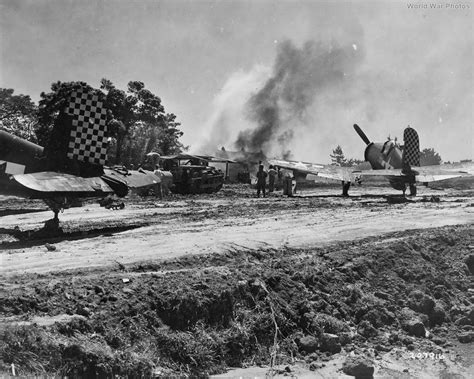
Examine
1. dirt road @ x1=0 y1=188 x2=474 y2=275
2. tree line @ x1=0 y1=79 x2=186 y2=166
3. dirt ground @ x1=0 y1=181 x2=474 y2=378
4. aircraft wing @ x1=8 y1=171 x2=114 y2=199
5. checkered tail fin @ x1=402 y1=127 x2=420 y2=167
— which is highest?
tree line @ x1=0 y1=79 x2=186 y2=166

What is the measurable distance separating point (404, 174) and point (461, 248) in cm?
1373

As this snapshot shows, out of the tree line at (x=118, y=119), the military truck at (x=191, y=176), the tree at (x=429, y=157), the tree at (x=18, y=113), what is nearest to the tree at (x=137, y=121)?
the tree line at (x=118, y=119)

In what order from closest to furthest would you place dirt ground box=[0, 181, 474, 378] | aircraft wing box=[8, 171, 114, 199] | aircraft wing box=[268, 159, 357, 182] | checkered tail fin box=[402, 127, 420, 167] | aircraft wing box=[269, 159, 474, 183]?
dirt ground box=[0, 181, 474, 378], aircraft wing box=[8, 171, 114, 199], aircraft wing box=[269, 159, 474, 183], checkered tail fin box=[402, 127, 420, 167], aircraft wing box=[268, 159, 357, 182]

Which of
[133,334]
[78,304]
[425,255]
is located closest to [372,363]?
[133,334]

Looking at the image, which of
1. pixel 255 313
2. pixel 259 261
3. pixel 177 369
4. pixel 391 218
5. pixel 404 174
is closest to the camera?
pixel 177 369

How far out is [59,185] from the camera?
1031 cm

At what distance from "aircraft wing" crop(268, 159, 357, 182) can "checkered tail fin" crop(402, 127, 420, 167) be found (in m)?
3.39

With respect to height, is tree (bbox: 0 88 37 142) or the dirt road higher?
tree (bbox: 0 88 37 142)

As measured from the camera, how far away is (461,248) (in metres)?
11.2

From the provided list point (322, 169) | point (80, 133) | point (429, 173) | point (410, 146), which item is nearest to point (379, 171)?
point (410, 146)

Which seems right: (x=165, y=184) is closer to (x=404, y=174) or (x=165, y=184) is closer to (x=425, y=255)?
(x=404, y=174)

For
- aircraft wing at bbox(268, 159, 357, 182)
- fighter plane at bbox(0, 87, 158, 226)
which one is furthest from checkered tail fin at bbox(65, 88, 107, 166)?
aircraft wing at bbox(268, 159, 357, 182)

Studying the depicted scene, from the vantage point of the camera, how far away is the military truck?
2867cm

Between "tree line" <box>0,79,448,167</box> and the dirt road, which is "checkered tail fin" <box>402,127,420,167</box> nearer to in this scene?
the dirt road
